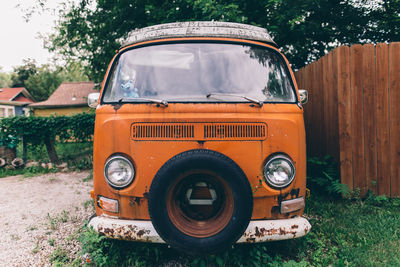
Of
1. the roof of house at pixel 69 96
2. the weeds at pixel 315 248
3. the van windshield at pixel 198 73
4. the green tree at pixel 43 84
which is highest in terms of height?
the green tree at pixel 43 84

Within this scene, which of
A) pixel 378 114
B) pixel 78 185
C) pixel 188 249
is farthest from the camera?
pixel 78 185

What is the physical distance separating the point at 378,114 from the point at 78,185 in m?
6.25

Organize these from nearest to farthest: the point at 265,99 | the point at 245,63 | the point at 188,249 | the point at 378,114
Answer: the point at 188,249 < the point at 265,99 < the point at 245,63 < the point at 378,114

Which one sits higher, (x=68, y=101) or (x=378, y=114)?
(x=68, y=101)

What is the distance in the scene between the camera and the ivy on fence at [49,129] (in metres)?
7.95

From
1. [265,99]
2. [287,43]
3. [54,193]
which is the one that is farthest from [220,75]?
[287,43]

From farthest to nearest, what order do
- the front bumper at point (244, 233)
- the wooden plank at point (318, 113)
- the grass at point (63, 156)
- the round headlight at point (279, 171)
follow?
1. the grass at point (63, 156)
2. the wooden plank at point (318, 113)
3. the round headlight at point (279, 171)
4. the front bumper at point (244, 233)

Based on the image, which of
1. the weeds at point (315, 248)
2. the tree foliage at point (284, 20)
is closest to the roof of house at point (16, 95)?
the tree foliage at point (284, 20)

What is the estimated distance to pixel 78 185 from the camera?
6.24 metres

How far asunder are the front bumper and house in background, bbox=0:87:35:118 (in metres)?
29.1

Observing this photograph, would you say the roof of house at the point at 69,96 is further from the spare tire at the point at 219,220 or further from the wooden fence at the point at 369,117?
the spare tire at the point at 219,220

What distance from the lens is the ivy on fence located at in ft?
26.1

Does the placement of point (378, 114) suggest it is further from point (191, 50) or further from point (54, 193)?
point (54, 193)

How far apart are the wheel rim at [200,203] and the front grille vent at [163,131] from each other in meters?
0.39
